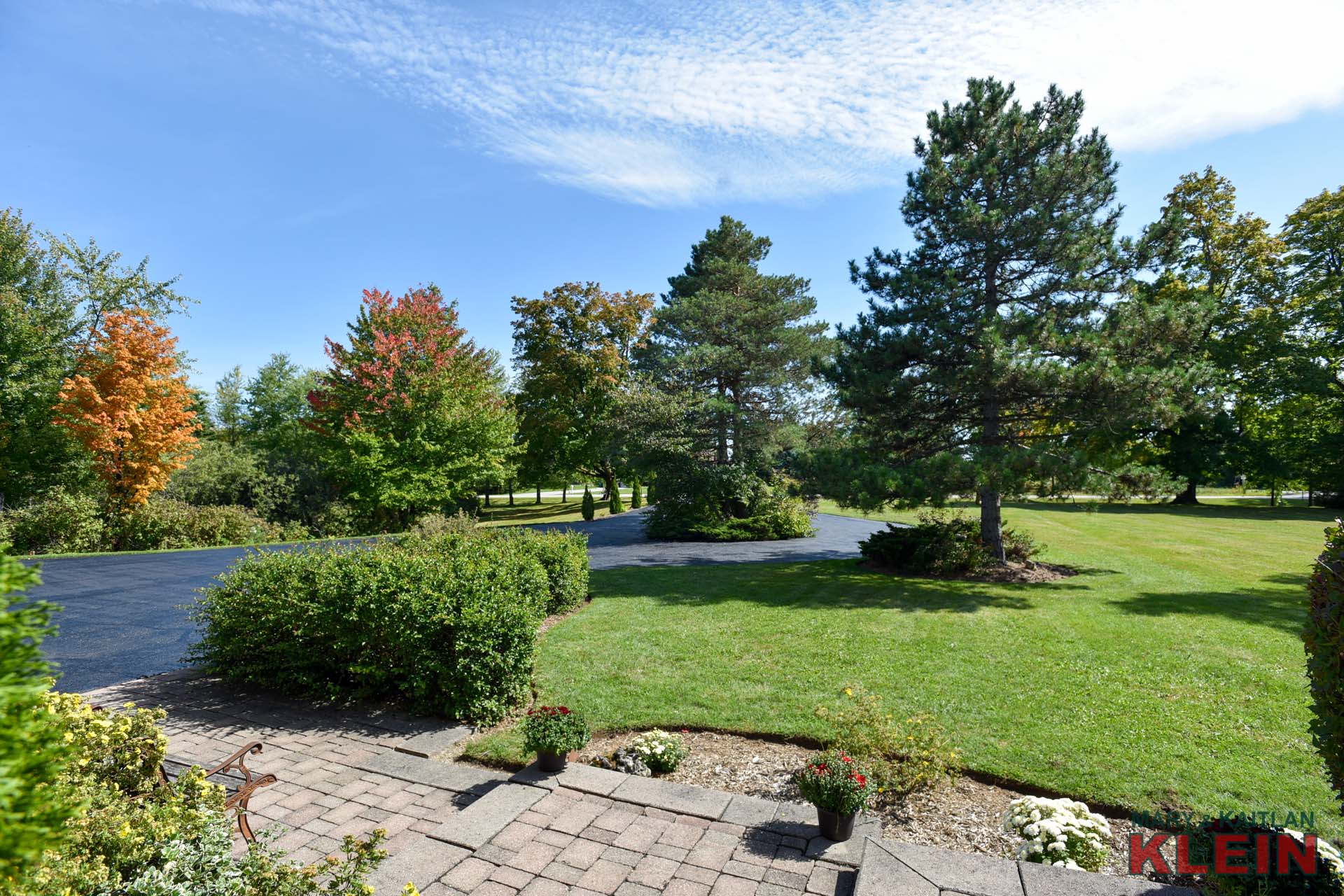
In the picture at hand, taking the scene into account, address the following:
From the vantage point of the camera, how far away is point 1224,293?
90.5ft

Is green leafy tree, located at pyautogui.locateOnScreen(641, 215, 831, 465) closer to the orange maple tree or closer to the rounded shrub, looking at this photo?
the rounded shrub

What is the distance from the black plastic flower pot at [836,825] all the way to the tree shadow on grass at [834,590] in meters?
6.32

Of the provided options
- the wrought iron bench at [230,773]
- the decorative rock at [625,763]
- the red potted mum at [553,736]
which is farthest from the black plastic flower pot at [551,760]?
the wrought iron bench at [230,773]

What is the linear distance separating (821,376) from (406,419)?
12934 mm

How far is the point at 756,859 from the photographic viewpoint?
11.4 ft

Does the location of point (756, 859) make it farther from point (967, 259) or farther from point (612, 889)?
point (967, 259)

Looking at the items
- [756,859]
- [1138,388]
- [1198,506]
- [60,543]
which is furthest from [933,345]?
[1198,506]

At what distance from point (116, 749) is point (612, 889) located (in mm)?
2629

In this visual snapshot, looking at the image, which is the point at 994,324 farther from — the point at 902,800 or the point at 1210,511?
the point at 1210,511

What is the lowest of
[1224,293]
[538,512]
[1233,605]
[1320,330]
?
[538,512]

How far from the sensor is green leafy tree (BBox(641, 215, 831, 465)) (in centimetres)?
1988

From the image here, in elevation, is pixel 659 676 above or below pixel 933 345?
below

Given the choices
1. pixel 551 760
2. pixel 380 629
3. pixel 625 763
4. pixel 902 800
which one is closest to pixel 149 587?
pixel 380 629

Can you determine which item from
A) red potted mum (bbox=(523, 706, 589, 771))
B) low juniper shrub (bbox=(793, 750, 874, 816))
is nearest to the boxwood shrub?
red potted mum (bbox=(523, 706, 589, 771))
